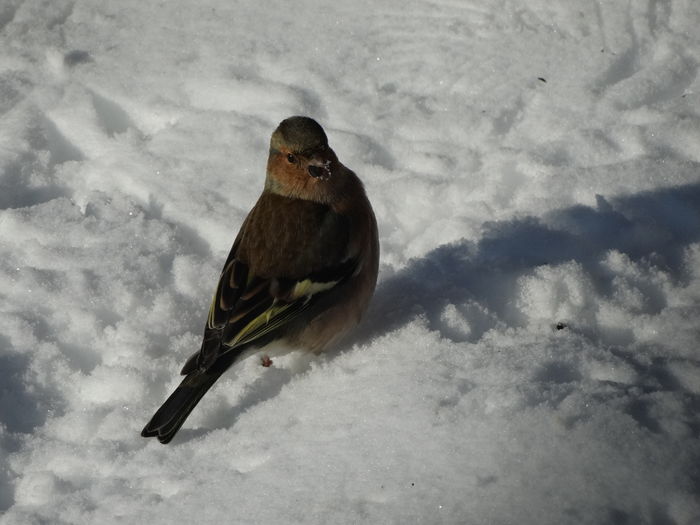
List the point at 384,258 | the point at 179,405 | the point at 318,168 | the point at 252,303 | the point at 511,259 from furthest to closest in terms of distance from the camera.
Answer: the point at 384,258 < the point at 511,259 < the point at 318,168 < the point at 252,303 < the point at 179,405

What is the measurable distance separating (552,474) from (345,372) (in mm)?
1144

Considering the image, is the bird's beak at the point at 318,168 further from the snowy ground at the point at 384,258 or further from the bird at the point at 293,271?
the snowy ground at the point at 384,258

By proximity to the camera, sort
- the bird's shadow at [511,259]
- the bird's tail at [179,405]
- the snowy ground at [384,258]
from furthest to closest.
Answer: the bird's shadow at [511,259] < the bird's tail at [179,405] < the snowy ground at [384,258]

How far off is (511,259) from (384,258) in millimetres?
669

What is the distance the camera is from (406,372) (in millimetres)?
3715

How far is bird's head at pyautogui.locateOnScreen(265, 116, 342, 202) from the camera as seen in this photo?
4.17 meters

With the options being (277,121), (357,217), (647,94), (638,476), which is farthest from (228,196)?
(638,476)

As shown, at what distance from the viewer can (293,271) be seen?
13.0 ft

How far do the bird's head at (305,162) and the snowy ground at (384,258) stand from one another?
607mm

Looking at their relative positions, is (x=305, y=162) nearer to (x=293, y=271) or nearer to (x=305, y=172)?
(x=305, y=172)

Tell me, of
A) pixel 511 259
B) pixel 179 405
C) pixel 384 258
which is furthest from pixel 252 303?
pixel 511 259

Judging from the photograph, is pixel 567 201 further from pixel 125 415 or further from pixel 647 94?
pixel 125 415

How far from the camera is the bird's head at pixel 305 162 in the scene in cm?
417

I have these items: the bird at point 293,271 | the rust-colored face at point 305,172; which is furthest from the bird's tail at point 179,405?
the rust-colored face at point 305,172
